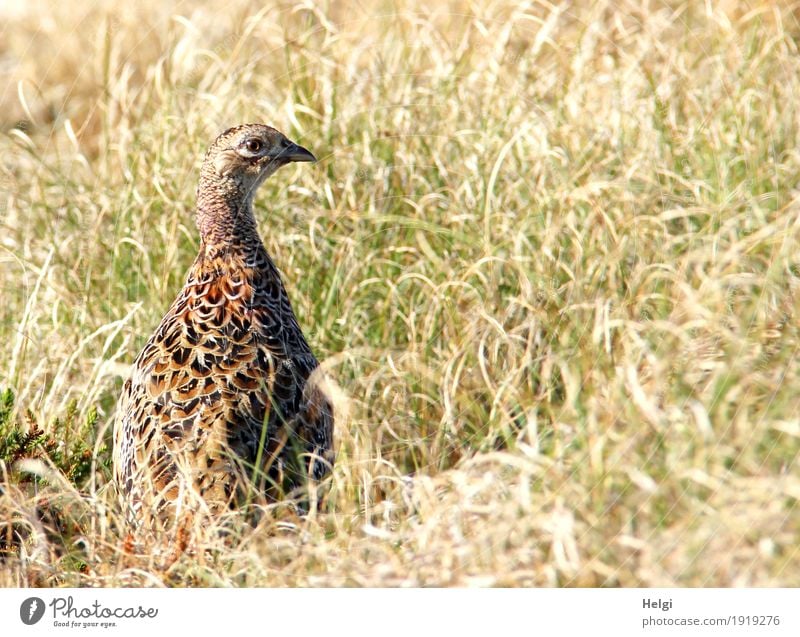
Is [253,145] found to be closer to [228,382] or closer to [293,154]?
[293,154]

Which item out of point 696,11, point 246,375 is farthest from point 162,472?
point 696,11

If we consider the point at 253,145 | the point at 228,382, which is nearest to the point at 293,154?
the point at 253,145

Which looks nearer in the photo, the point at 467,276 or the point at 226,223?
the point at 226,223

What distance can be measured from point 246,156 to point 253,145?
0.18 feet

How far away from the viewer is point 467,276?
5.41 meters

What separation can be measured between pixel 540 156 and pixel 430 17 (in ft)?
5.30

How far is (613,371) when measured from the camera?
169 inches
